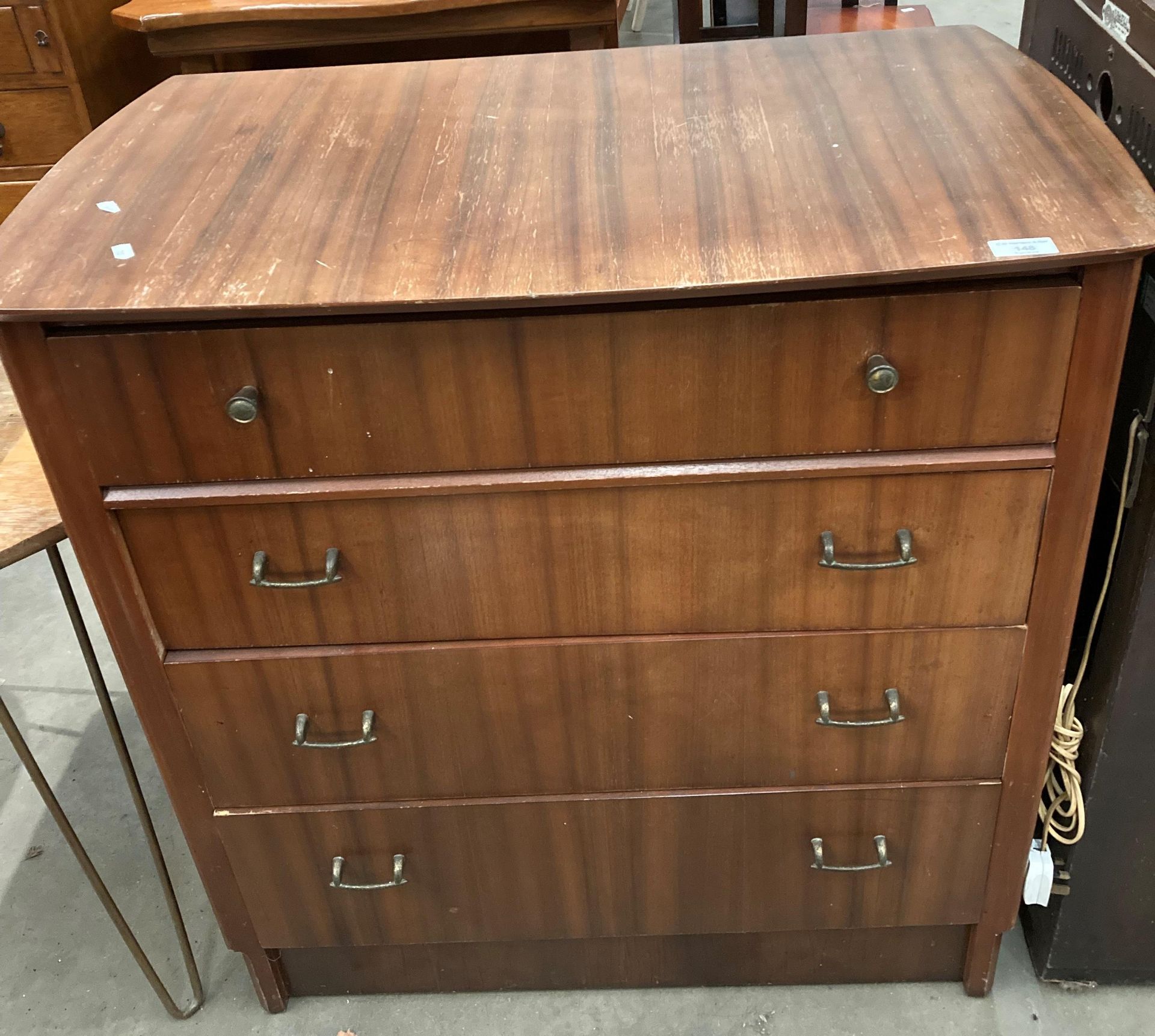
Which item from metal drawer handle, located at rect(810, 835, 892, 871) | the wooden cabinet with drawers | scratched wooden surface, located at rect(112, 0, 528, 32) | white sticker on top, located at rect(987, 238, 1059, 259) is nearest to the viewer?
white sticker on top, located at rect(987, 238, 1059, 259)

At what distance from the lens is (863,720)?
997mm

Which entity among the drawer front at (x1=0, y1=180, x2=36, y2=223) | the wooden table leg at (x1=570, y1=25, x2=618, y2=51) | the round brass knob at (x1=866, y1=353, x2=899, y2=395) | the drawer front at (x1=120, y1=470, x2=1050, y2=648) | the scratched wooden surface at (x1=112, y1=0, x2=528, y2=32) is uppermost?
the scratched wooden surface at (x1=112, y1=0, x2=528, y2=32)

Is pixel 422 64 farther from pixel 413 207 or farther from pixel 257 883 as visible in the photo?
pixel 257 883

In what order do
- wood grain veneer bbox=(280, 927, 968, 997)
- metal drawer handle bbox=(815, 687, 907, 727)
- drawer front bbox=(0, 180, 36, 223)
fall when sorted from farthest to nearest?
1. drawer front bbox=(0, 180, 36, 223)
2. wood grain veneer bbox=(280, 927, 968, 997)
3. metal drawer handle bbox=(815, 687, 907, 727)

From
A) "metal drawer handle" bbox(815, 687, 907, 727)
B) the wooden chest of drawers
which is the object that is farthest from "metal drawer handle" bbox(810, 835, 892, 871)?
"metal drawer handle" bbox(815, 687, 907, 727)

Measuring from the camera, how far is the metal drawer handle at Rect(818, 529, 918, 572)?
34.6 inches

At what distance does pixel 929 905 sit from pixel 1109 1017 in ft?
0.98

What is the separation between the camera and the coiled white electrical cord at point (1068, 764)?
3.38ft

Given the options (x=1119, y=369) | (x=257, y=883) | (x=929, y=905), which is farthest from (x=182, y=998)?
(x=1119, y=369)

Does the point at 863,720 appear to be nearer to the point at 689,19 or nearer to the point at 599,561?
the point at 599,561

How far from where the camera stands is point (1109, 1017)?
1.24 metres

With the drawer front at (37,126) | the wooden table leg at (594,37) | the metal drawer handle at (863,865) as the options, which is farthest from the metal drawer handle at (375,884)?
the drawer front at (37,126)

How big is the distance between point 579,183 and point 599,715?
47 centimetres

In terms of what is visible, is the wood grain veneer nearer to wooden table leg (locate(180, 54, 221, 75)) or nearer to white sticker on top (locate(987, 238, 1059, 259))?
white sticker on top (locate(987, 238, 1059, 259))
